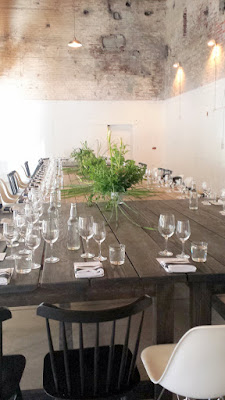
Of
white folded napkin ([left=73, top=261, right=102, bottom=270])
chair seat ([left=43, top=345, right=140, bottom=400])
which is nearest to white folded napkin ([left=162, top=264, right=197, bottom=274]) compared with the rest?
white folded napkin ([left=73, top=261, right=102, bottom=270])

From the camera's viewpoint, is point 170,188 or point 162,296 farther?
point 170,188

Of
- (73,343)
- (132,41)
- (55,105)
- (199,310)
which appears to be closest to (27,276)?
(199,310)

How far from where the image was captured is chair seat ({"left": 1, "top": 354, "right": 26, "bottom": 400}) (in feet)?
5.64

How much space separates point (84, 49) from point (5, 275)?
1197 centimetres

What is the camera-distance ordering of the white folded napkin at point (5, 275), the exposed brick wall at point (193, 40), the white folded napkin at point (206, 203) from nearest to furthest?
the white folded napkin at point (5, 275) → the white folded napkin at point (206, 203) → the exposed brick wall at point (193, 40)

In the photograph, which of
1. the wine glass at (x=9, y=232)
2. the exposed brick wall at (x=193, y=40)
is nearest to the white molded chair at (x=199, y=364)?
the wine glass at (x=9, y=232)

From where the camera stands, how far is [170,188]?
5.16 metres

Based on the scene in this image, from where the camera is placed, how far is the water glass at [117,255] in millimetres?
2143

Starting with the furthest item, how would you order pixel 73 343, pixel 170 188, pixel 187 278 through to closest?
pixel 170 188 < pixel 73 343 < pixel 187 278

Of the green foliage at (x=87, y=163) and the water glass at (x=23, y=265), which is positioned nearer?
the water glass at (x=23, y=265)

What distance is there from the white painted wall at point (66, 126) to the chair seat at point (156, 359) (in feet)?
37.8

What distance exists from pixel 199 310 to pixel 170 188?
3164 millimetres

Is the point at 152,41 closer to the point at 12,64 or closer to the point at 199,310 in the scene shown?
the point at 12,64

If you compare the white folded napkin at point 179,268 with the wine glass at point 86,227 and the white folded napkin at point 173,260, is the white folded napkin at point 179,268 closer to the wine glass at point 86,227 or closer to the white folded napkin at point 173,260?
the white folded napkin at point 173,260
